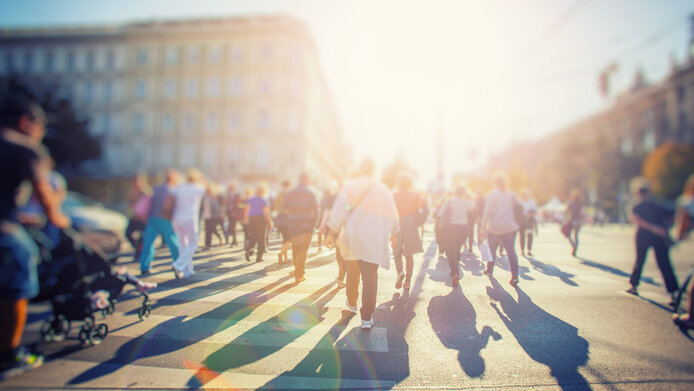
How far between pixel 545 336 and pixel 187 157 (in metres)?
41.4

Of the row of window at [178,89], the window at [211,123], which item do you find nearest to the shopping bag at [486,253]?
the row of window at [178,89]

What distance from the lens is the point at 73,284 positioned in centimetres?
287

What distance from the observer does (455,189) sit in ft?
23.0

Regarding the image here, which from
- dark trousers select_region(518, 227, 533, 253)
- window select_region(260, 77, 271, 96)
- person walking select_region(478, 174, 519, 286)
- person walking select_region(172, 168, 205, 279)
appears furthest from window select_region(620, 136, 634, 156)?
person walking select_region(172, 168, 205, 279)

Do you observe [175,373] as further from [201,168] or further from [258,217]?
[201,168]

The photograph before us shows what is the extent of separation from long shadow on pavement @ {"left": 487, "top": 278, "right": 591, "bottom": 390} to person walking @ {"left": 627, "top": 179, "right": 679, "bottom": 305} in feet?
4.56

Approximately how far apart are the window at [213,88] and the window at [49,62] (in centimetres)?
1623

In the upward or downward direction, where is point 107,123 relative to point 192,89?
downward

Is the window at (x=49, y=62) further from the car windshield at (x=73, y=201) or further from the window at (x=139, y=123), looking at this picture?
the car windshield at (x=73, y=201)

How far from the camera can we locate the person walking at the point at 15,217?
209 cm

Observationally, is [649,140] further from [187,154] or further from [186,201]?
[186,201]

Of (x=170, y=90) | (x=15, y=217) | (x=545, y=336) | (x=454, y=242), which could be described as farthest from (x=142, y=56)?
(x=545, y=336)

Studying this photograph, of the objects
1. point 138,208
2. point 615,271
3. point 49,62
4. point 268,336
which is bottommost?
point 615,271

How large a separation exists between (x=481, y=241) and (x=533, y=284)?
2.01 meters
